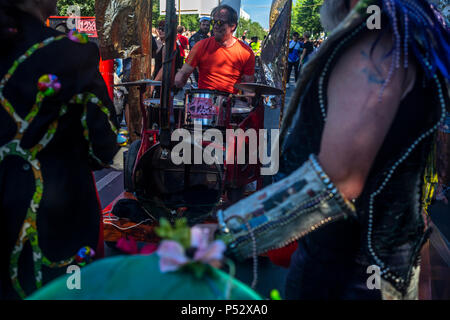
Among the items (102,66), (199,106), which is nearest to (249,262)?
(199,106)

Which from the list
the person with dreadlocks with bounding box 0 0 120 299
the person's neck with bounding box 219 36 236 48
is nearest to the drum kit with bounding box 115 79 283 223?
the person's neck with bounding box 219 36 236 48

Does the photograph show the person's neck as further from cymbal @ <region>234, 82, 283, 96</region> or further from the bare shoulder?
the bare shoulder

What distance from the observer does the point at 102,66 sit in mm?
6625

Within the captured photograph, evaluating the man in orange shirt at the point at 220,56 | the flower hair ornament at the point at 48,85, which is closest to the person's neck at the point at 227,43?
the man in orange shirt at the point at 220,56

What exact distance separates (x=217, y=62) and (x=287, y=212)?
4012 millimetres

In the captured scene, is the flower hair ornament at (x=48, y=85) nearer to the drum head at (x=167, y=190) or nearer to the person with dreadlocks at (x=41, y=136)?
the person with dreadlocks at (x=41, y=136)

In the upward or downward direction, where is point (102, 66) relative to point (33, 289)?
upward

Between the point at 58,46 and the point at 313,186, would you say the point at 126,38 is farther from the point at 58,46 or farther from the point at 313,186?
the point at 313,186

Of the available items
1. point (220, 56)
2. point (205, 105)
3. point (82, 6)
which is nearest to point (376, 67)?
point (205, 105)

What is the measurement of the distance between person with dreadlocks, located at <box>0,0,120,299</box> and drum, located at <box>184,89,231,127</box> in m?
2.29

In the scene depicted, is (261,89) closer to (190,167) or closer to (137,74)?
(190,167)

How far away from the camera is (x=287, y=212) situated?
98cm

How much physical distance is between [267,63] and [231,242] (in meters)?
4.27

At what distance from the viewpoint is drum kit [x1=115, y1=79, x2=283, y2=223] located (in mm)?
3678
